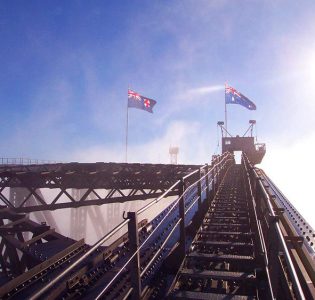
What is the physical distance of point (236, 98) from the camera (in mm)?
41688

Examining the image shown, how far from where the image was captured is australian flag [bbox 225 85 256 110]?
41.2m

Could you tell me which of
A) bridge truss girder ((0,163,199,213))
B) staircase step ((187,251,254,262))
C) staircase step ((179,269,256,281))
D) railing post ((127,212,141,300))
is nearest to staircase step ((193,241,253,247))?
staircase step ((187,251,254,262))

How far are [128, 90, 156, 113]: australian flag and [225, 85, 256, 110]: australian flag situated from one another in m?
10.8

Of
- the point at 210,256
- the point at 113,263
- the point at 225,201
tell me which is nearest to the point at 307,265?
the point at 210,256

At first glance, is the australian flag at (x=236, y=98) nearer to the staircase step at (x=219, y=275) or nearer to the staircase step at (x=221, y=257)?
the staircase step at (x=221, y=257)

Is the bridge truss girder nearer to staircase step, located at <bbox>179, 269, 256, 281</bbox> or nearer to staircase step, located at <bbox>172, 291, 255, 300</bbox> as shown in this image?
staircase step, located at <bbox>179, 269, 256, 281</bbox>

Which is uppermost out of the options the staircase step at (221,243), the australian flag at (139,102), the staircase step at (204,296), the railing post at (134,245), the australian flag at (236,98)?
the australian flag at (236,98)

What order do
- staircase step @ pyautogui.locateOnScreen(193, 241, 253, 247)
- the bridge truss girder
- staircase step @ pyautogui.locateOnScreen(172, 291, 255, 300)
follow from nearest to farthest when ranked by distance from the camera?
1. staircase step @ pyautogui.locateOnScreen(172, 291, 255, 300)
2. staircase step @ pyautogui.locateOnScreen(193, 241, 253, 247)
3. the bridge truss girder

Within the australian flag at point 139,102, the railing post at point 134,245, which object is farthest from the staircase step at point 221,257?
the australian flag at point 139,102

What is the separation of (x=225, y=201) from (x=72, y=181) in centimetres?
1009

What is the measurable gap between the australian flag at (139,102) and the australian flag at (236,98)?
35.3 feet

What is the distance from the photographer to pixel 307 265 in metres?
5.96

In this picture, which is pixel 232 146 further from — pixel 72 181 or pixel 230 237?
pixel 230 237

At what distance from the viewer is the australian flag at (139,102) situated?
37500 millimetres
